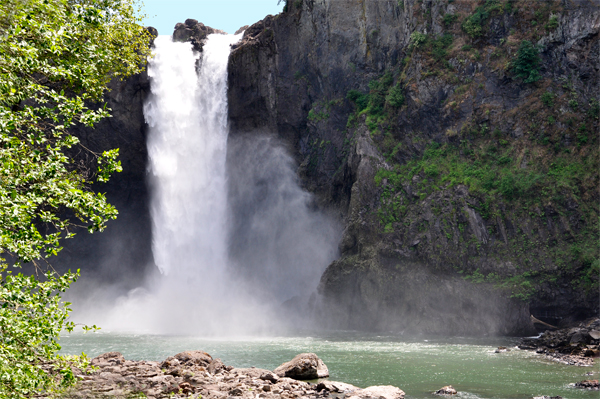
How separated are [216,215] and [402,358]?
1083 inches

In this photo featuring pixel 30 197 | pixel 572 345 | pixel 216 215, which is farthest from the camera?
pixel 216 215

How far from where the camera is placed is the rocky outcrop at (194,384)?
12844 mm

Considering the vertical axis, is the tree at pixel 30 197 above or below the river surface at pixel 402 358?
above

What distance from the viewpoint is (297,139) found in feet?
157

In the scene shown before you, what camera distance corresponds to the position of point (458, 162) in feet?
120

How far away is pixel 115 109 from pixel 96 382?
39.1 metres

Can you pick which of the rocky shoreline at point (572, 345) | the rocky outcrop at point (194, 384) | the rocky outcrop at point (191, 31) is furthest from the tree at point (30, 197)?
the rocky outcrop at point (191, 31)

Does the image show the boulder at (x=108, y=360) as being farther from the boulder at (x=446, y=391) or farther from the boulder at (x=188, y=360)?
the boulder at (x=446, y=391)

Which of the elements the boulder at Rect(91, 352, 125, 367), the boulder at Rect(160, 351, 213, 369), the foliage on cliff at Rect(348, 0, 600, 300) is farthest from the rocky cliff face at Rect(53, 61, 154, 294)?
the boulder at Rect(160, 351, 213, 369)

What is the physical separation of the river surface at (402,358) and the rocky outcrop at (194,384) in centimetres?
214

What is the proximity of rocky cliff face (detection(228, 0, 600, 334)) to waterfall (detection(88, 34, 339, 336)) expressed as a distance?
3.93 m

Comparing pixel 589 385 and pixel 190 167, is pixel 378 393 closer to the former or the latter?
pixel 589 385

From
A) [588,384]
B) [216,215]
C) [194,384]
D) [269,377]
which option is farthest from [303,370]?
[216,215]

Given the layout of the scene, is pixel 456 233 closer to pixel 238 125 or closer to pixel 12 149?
pixel 238 125
